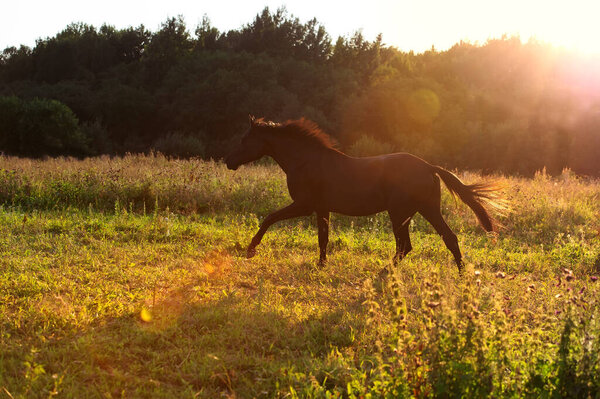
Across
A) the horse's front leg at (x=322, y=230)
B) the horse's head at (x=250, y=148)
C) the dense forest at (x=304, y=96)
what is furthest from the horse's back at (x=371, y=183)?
the dense forest at (x=304, y=96)

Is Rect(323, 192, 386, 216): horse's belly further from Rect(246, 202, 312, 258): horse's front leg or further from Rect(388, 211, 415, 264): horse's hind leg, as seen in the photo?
Rect(246, 202, 312, 258): horse's front leg

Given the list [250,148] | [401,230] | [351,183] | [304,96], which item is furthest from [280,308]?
[304,96]

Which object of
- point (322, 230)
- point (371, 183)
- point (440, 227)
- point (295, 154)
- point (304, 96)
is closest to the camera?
point (440, 227)

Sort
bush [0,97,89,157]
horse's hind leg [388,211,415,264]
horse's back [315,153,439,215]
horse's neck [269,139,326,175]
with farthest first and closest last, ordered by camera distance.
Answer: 1. bush [0,97,89,157]
2. horse's neck [269,139,326,175]
3. horse's hind leg [388,211,415,264]
4. horse's back [315,153,439,215]

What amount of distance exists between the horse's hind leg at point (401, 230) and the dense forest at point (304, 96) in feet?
91.1

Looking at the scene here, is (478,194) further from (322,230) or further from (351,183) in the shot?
(322,230)

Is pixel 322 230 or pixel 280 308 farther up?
pixel 322 230

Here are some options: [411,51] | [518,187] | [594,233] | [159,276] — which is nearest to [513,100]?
[411,51]

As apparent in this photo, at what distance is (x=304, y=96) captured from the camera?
43844 mm

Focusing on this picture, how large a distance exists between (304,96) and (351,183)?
38525 mm

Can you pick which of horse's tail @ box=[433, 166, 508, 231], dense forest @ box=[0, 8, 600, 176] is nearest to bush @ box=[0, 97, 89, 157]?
dense forest @ box=[0, 8, 600, 176]

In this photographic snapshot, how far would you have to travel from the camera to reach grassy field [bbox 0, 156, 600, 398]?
3.06 meters

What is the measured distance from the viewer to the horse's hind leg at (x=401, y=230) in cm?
636

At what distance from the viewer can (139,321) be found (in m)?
4.50
